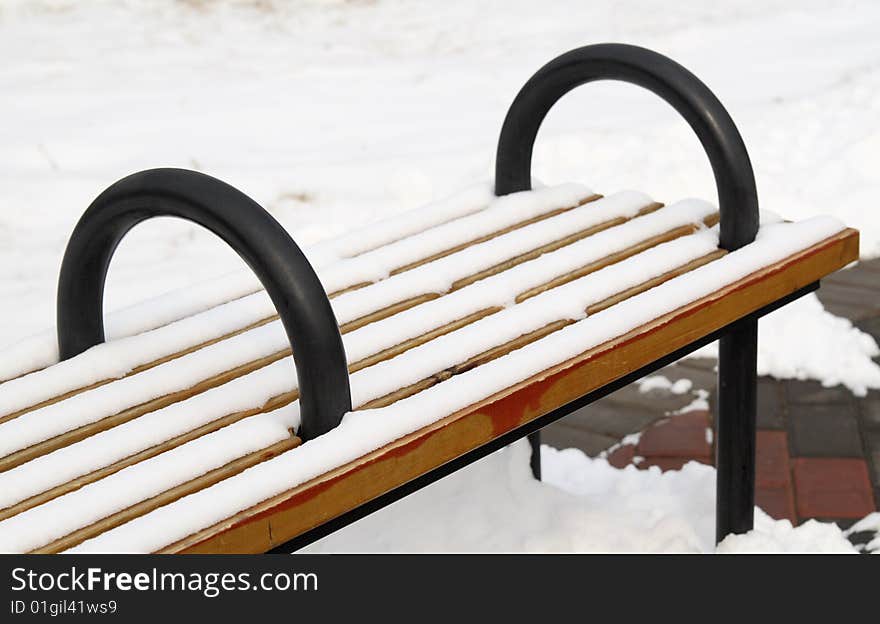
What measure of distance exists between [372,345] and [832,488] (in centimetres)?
127

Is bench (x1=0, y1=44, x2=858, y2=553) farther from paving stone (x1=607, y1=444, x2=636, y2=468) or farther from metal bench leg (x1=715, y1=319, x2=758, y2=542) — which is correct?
paving stone (x1=607, y1=444, x2=636, y2=468)

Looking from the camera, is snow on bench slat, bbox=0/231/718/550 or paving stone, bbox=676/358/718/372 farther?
paving stone, bbox=676/358/718/372

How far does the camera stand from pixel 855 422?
274 cm

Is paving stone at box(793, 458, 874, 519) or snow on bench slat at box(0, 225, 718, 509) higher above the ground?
snow on bench slat at box(0, 225, 718, 509)

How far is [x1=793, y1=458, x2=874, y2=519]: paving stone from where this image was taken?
8.02 feet

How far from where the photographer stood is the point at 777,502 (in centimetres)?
249

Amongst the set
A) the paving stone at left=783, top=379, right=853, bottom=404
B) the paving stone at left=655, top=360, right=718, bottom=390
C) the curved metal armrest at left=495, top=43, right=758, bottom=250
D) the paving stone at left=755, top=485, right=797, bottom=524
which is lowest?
the paving stone at left=755, top=485, right=797, bottom=524

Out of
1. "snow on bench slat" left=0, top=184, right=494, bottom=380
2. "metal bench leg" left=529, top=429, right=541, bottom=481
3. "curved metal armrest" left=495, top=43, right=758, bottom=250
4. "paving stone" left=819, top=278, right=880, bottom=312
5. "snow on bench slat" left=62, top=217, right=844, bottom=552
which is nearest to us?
A: "snow on bench slat" left=62, top=217, right=844, bottom=552

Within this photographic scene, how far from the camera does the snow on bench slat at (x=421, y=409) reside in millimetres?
1288

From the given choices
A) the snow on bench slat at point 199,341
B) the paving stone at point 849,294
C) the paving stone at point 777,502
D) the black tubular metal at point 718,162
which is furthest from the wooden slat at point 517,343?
the paving stone at point 849,294

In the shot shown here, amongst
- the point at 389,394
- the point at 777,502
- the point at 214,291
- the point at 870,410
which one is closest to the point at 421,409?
the point at 389,394

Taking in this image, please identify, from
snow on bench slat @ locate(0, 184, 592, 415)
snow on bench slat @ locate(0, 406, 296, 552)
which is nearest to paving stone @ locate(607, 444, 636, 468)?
snow on bench slat @ locate(0, 184, 592, 415)

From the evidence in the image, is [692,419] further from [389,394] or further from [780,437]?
[389,394]
